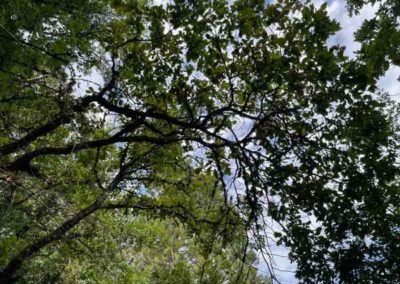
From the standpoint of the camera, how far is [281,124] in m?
5.59

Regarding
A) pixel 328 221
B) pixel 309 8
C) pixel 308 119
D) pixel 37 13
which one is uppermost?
pixel 309 8

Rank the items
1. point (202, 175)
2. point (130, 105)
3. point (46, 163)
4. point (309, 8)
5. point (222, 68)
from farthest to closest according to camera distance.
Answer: point (46, 163) → point (202, 175) → point (130, 105) → point (222, 68) → point (309, 8)

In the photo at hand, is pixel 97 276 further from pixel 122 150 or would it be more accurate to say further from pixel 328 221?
pixel 328 221

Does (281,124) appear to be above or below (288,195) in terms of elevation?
above

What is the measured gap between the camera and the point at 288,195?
15.8 feet

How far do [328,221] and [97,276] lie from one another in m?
11.3

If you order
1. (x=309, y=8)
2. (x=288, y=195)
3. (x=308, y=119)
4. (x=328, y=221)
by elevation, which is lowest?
(x=328, y=221)

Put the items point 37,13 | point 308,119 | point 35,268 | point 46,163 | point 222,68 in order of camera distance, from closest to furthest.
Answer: point 37,13, point 308,119, point 222,68, point 46,163, point 35,268

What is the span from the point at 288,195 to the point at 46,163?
646cm

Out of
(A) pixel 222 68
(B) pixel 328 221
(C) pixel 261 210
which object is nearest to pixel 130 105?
(A) pixel 222 68

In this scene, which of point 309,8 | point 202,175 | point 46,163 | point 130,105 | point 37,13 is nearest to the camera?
point 37,13

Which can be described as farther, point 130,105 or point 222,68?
point 130,105

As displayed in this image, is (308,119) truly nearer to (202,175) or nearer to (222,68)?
(222,68)

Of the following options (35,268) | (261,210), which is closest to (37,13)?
(261,210)
